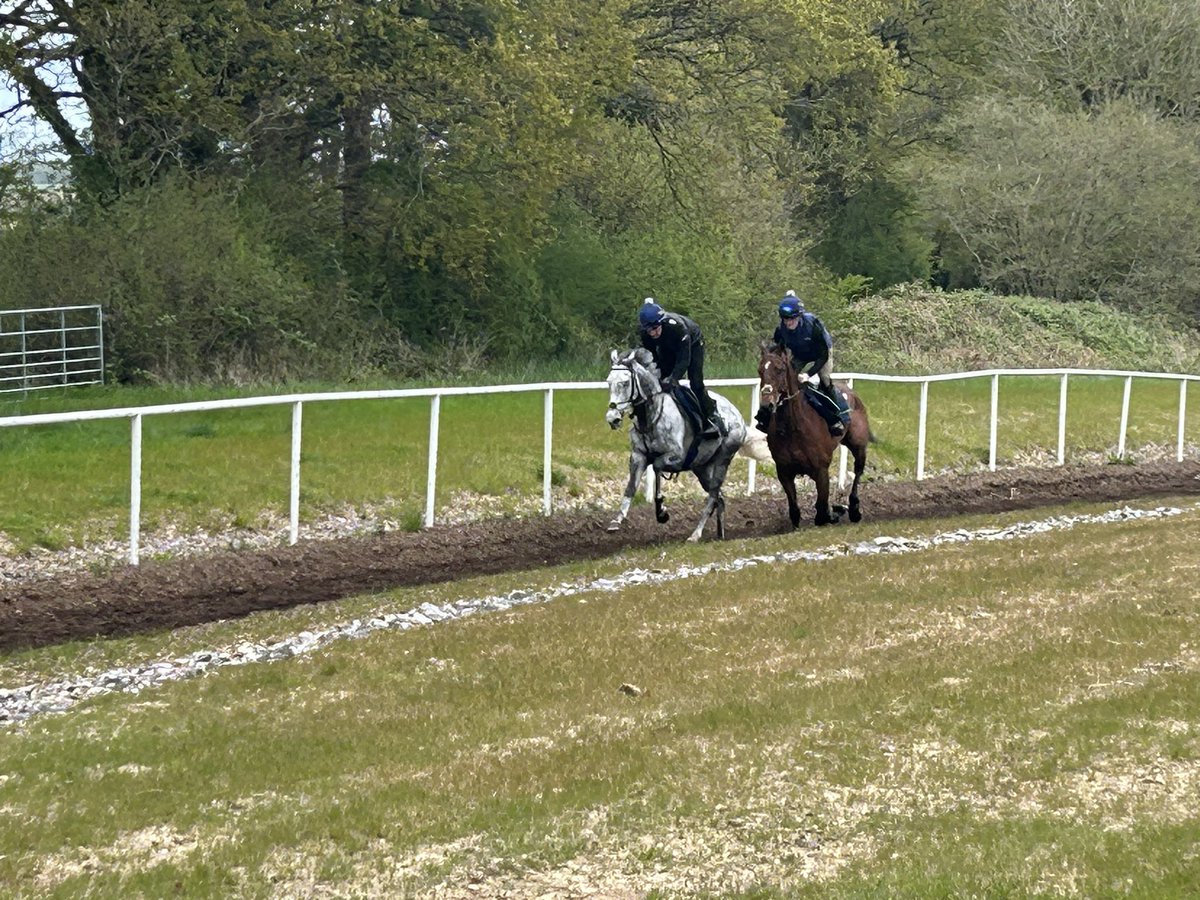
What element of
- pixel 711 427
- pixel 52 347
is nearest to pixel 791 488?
pixel 711 427

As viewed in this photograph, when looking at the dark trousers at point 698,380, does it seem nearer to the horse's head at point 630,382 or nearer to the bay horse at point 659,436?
the bay horse at point 659,436

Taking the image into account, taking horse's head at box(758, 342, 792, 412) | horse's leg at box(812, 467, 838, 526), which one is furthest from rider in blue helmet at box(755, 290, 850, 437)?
horse's leg at box(812, 467, 838, 526)

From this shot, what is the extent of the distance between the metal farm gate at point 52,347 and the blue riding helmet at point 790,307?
1123 centimetres

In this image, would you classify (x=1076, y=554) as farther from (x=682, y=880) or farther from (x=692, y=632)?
(x=682, y=880)

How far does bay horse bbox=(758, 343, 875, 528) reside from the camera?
14852 mm

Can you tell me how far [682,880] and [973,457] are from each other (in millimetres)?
18959

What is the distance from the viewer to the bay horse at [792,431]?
1485cm

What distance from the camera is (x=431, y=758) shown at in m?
6.57

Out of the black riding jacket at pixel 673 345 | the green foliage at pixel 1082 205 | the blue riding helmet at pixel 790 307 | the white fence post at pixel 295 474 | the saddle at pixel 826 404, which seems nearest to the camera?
the white fence post at pixel 295 474

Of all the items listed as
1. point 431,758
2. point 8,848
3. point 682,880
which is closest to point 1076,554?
point 431,758

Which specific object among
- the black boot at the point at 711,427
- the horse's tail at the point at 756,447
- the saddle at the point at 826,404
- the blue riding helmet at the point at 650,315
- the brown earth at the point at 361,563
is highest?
the blue riding helmet at the point at 650,315

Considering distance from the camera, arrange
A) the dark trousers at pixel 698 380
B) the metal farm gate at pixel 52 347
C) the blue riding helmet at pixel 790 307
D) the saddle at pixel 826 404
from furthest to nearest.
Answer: the metal farm gate at pixel 52 347
the saddle at pixel 826 404
the dark trousers at pixel 698 380
the blue riding helmet at pixel 790 307

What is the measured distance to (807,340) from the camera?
50.0 ft

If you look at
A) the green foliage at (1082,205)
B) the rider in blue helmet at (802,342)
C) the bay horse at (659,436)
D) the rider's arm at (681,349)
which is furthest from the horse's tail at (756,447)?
the green foliage at (1082,205)
